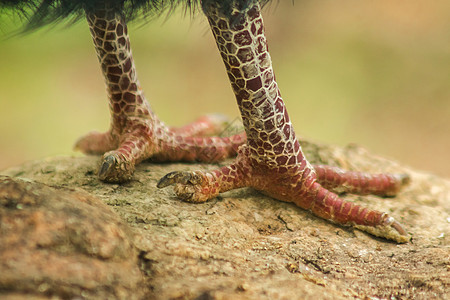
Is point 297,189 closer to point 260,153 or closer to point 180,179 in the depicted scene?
point 260,153

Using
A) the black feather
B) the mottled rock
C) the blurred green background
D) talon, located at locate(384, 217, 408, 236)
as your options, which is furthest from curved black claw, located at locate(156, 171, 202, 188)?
the blurred green background

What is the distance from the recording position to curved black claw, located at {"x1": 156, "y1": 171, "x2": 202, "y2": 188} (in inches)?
98.2

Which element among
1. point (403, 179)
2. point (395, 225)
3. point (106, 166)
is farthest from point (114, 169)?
point (403, 179)

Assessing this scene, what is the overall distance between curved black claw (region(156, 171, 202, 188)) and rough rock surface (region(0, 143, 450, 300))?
3.3 inches

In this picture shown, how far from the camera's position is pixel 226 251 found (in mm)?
2125

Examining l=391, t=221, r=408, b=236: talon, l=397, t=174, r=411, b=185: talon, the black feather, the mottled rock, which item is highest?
the black feather

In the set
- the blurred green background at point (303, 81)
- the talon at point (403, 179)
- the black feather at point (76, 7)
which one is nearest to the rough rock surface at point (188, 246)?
the talon at point (403, 179)

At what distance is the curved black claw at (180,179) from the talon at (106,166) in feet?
0.86

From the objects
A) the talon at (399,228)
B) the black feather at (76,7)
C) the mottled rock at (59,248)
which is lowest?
the talon at (399,228)

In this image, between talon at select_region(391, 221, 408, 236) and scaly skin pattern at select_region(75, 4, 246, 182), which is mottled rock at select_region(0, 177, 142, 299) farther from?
talon at select_region(391, 221, 408, 236)

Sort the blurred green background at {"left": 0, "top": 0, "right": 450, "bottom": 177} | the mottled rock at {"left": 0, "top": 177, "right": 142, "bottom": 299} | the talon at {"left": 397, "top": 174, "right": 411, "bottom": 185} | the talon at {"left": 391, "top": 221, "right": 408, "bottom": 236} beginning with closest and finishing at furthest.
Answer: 1. the mottled rock at {"left": 0, "top": 177, "right": 142, "bottom": 299}
2. the talon at {"left": 391, "top": 221, "right": 408, "bottom": 236}
3. the talon at {"left": 397, "top": 174, "right": 411, "bottom": 185}
4. the blurred green background at {"left": 0, "top": 0, "right": 450, "bottom": 177}

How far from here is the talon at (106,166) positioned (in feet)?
8.29

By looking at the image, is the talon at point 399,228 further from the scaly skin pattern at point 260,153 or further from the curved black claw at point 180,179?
the curved black claw at point 180,179

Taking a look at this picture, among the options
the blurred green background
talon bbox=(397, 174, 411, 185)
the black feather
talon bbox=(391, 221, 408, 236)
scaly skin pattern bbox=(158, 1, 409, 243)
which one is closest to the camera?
the black feather
